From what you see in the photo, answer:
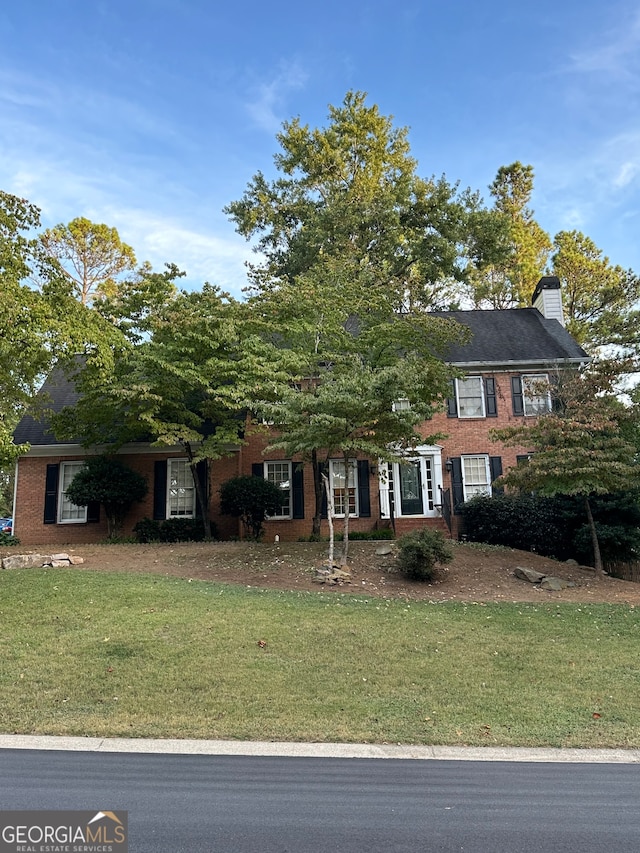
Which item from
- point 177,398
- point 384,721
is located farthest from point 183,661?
point 177,398

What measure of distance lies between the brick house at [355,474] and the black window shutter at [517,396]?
1.3 inches

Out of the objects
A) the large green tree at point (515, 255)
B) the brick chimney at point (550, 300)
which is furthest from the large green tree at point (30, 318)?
the large green tree at point (515, 255)

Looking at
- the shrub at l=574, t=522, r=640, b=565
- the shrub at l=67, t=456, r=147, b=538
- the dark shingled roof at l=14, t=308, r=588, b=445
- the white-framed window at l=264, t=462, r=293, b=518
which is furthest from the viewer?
the dark shingled roof at l=14, t=308, r=588, b=445

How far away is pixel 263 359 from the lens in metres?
15.9

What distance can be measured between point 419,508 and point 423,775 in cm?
1550

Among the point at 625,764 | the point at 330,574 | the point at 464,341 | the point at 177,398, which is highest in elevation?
the point at 464,341

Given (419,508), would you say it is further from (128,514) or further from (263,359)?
(128,514)

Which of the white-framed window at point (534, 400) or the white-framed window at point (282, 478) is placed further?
the white-framed window at point (534, 400)

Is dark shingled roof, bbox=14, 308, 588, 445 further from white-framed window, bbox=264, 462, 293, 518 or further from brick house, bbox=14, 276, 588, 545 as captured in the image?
white-framed window, bbox=264, 462, 293, 518

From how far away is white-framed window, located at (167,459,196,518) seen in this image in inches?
800

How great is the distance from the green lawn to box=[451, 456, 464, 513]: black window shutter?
28.2ft

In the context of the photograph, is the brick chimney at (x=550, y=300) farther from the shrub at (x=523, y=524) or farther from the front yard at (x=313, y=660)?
the front yard at (x=313, y=660)

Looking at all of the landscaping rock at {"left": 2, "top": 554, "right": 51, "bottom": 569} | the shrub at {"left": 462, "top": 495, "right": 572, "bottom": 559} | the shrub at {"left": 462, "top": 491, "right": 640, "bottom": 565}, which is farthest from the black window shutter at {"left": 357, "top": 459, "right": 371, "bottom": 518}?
the landscaping rock at {"left": 2, "top": 554, "right": 51, "bottom": 569}

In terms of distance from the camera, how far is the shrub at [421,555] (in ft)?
41.6
